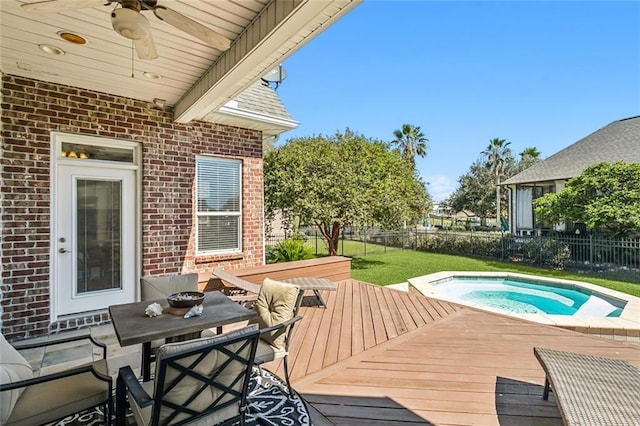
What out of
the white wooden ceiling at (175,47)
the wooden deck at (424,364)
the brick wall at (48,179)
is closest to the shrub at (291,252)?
the brick wall at (48,179)

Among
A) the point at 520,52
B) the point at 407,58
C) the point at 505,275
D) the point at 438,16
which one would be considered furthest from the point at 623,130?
the point at 438,16

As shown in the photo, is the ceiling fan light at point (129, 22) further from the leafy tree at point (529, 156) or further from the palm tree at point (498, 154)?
the leafy tree at point (529, 156)

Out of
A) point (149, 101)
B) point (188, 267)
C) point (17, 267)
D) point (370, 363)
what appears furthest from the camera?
point (188, 267)

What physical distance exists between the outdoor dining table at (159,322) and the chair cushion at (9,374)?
0.53 metres

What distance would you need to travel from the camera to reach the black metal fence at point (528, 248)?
9.70m

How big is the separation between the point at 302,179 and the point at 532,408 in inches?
310

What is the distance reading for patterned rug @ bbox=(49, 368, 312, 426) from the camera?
2.32m

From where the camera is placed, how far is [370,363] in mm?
3260

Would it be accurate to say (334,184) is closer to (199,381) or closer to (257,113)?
(257,113)

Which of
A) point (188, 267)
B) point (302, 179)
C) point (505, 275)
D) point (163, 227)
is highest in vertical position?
point (302, 179)

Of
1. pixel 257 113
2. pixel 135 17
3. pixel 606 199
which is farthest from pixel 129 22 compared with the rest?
pixel 606 199

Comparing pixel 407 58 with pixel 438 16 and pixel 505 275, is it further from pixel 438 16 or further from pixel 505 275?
pixel 505 275

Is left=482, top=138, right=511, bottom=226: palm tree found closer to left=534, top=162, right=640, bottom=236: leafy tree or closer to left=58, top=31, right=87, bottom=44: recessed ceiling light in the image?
left=534, top=162, right=640, bottom=236: leafy tree

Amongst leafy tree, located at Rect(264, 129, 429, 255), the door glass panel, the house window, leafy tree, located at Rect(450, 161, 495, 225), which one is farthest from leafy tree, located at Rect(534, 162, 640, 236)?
leafy tree, located at Rect(450, 161, 495, 225)
